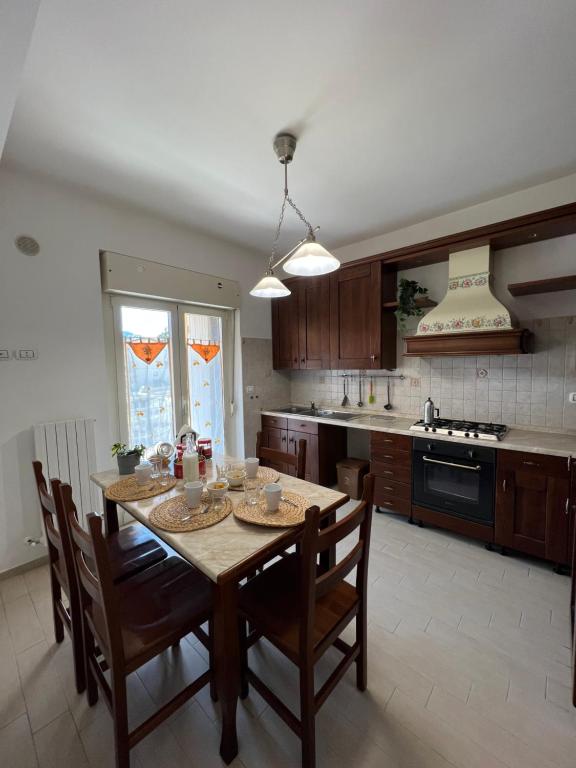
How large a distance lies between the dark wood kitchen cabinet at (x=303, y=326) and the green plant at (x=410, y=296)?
31.1 inches

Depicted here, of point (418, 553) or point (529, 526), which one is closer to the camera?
point (529, 526)

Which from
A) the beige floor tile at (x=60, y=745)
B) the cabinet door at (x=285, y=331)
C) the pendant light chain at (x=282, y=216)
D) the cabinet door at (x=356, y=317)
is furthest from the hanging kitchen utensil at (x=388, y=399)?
the beige floor tile at (x=60, y=745)

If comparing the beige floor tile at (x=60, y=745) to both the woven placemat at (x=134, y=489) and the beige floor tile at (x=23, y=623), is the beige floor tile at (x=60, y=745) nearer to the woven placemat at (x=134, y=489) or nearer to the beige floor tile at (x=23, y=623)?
the beige floor tile at (x=23, y=623)

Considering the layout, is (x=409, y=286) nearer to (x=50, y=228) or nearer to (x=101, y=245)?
(x=101, y=245)

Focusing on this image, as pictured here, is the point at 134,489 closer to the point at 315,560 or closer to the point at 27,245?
the point at 315,560

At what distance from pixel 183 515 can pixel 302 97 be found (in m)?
2.03

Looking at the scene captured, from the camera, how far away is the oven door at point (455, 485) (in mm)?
2316

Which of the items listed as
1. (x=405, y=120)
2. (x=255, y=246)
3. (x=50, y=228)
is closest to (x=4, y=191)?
(x=50, y=228)

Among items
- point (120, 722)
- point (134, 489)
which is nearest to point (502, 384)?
point (134, 489)

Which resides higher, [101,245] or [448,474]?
[101,245]

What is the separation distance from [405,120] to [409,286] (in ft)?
4.69

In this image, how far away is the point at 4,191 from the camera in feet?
6.76

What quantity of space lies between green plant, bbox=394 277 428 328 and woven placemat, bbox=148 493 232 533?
2393mm

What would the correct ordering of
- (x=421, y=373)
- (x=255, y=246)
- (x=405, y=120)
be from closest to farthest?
(x=405, y=120), (x=421, y=373), (x=255, y=246)
